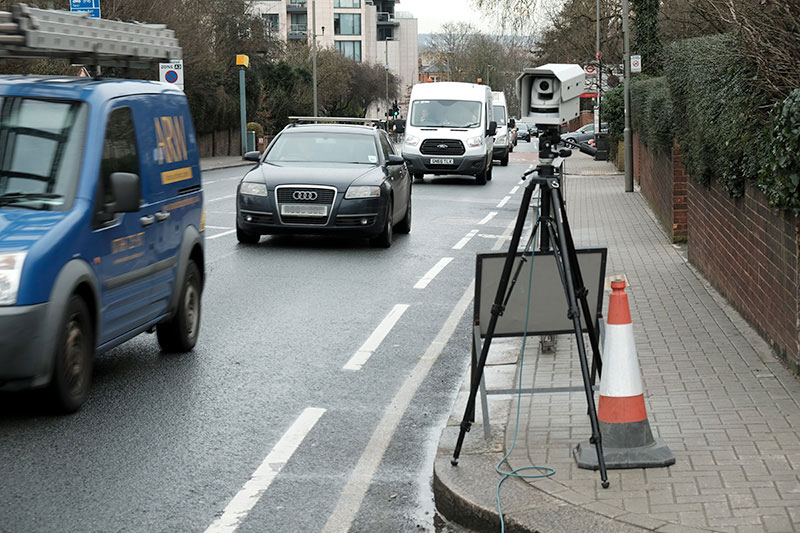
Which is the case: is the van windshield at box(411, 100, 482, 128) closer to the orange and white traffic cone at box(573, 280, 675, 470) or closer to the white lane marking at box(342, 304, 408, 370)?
the white lane marking at box(342, 304, 408, 370)

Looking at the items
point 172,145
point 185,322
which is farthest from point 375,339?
point 172,145

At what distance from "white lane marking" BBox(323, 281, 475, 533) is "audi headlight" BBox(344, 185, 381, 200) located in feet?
19.7

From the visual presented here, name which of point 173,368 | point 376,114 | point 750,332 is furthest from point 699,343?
point 376,114

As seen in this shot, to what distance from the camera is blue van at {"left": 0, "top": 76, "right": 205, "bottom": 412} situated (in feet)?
21.7

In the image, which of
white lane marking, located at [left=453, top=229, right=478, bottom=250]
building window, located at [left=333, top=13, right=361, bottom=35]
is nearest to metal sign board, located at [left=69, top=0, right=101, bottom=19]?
white lane marking, located at [left=453, top=229, right=478, bottom=250]

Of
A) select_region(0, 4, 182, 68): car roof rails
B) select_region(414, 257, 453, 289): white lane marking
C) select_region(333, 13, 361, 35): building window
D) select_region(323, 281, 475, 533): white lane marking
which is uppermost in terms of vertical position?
select_region(333, 13, 361, 35): building window

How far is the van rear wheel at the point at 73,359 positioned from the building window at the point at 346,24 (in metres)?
135

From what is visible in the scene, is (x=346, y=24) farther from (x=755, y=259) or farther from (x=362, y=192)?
(x=755, y=259)

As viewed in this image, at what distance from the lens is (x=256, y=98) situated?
218 ft

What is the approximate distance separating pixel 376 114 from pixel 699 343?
450 ft

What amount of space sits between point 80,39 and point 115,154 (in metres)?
0.80

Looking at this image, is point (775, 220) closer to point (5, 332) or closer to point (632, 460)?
point (632, 460)

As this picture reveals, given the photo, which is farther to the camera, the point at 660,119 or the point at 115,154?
the point at 660,119

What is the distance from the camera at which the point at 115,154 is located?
7.83 meters
